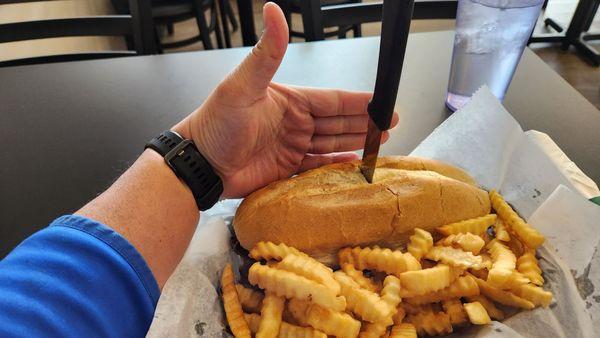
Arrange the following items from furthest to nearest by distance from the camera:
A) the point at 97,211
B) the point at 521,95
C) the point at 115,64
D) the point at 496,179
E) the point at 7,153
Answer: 1. the point at 115,64
2. the point at 521,95
3. the point at 7,153
4. the point at 496,179
5. the point at 97,211

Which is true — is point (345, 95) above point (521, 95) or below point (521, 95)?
above

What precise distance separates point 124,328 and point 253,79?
0.63 metres

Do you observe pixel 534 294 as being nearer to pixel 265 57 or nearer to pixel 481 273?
pixel 481 273

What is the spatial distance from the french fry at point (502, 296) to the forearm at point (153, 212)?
710mm

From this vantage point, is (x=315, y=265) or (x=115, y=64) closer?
(x=315, y=265)

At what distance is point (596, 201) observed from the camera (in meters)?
1.02

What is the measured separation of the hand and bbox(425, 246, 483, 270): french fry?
40cm

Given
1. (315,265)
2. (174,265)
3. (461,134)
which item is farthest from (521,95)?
(174,265)

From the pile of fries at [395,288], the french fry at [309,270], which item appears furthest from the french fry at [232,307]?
the french fry at [309,270]

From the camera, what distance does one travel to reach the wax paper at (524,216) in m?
0.91

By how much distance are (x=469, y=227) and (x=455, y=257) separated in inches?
5.3

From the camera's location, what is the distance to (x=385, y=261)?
3.09 ft

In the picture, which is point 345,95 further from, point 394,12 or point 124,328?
point 124,328

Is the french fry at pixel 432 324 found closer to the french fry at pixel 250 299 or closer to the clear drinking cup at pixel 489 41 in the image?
the french fry at pixel 250 299
